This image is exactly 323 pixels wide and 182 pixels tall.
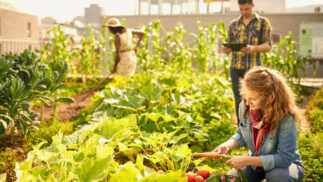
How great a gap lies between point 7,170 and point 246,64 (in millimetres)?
2857

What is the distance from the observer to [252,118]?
213 cm

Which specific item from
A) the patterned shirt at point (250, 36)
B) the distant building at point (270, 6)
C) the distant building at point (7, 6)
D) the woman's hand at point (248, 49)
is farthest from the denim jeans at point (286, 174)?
the distant building at point (7, 6)

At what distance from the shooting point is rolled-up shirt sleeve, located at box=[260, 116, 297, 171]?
6.42 feet

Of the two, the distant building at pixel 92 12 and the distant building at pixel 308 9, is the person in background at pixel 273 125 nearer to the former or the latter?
the distant building at pixel 308 9

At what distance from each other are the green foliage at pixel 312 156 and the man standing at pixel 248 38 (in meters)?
1.02

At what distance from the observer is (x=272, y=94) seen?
6.58ft

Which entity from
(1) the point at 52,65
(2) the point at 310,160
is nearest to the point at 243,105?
(2) the point at 310,160

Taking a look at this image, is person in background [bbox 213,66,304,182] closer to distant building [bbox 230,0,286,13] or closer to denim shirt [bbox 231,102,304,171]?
denim shirt [bbox 231,102,304,171]

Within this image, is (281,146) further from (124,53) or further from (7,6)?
(7,6)

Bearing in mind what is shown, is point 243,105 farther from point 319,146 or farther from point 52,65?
point 52,65

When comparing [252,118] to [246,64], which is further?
[246,64]

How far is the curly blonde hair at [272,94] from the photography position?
6.50 feet

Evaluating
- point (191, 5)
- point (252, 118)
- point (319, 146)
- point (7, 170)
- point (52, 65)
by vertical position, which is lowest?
point (7, 170)

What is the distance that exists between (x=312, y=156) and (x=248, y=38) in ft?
5.32
